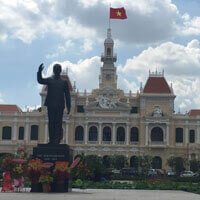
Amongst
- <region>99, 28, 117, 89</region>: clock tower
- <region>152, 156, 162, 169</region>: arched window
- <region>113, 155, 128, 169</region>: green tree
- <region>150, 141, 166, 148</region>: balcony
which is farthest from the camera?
<region>99, 28, 117, 89</region>: clock tower

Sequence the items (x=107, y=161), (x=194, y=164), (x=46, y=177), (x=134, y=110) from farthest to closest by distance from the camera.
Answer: (x=134, y=110) → (x=107, y=161) → (x=194, y=164) → (x=46, y=177)

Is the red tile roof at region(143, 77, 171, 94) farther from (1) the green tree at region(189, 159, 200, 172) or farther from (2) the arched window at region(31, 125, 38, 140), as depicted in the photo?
(2) the arched window at region(31, 125, 38, 140)

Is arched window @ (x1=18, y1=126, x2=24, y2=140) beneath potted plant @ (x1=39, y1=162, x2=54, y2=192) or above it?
above

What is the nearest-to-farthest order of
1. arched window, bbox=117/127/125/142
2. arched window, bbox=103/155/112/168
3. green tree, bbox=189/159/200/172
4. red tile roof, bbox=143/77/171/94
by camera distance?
1. green tree, bbox=189/159/200/172
2. arched window, bbox=103/155/112/168
3. arched window, bbox=117/127/125/142
4. red tile roof, bbox=143/77/171/94

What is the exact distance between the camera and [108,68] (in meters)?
68.9

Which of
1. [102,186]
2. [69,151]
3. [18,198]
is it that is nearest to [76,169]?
[69,151]

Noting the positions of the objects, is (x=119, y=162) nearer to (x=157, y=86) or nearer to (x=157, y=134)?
(x=157, y=134)

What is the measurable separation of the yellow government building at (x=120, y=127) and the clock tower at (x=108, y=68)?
4.22 ft

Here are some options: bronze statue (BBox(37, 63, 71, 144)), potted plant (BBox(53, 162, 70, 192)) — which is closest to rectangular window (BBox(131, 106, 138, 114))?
bronze statue (BBox(37, 63, 71, 144))

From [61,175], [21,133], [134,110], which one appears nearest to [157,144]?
[134,110]

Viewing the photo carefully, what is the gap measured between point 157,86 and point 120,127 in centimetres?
830

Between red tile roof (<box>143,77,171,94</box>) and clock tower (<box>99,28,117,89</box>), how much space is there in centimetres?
495

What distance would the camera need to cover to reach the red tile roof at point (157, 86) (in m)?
66.1

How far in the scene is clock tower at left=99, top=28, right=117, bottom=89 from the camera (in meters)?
67.7
